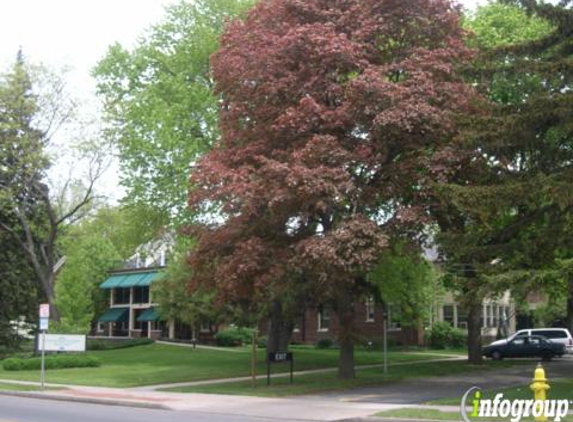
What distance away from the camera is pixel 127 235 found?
40.2 metres

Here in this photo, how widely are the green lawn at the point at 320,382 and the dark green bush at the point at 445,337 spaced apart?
19.8m

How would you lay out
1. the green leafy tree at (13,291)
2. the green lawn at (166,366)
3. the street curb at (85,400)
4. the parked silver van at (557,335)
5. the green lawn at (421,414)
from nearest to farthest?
the green lawn at (421,414)
the street curb at (85,400)
the green lawn at (166,366)
the parked silver van at (557,335)
the green leafy tree at (13,291)

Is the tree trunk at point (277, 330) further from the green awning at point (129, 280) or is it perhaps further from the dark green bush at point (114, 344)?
the green awning at point (129, 280)

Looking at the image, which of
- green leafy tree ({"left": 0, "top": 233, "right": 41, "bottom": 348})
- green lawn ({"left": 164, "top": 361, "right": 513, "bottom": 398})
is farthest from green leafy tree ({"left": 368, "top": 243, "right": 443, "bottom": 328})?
green leafy tree ({"left": 0, "top": 233, "right": 41, "bottom": 348})

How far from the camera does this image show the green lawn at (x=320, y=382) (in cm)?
2478

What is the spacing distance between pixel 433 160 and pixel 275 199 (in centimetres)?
499

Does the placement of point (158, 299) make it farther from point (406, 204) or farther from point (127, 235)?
point (406, 204)

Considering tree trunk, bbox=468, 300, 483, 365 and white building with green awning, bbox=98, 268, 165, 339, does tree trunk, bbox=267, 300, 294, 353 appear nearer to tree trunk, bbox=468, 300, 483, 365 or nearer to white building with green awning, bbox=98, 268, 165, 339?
tree trunk, bbox=468, 300, 483, 365

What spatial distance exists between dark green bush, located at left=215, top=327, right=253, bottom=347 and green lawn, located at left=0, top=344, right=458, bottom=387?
212 inches

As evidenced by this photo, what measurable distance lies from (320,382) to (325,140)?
855 cm

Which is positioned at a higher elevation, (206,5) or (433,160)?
(206,5)

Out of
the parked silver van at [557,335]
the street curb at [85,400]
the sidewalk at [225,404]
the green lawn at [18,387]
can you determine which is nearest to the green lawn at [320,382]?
the sidewalk at [225,404]

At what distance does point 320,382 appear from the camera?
26719 mm

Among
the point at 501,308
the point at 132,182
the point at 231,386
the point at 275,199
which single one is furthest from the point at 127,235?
the point at 501,308
